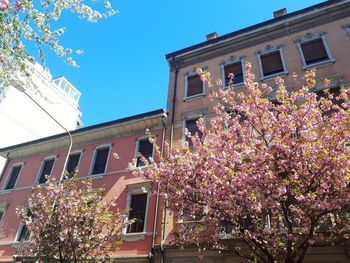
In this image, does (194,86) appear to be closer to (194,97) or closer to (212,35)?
(194,97)

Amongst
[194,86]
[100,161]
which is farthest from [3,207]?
[194,86]

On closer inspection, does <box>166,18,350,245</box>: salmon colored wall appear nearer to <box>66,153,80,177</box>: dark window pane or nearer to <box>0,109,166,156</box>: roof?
<box>0,109,166,156</box>: roof

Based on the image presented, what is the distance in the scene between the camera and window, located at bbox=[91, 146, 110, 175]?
17859 millimetres

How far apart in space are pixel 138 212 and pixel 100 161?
16.1ft

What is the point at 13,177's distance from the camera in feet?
70.1

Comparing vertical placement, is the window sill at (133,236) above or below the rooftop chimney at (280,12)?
below

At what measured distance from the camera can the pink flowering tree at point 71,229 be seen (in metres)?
11.8

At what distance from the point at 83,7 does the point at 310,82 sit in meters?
7.21

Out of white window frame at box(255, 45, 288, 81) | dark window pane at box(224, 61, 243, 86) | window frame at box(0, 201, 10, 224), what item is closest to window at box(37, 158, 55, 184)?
window frame at box(0, 201, 10, 224)

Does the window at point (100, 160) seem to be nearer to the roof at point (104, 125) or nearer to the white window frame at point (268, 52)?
the roof at point (104, 125)

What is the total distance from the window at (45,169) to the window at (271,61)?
48.9 feet

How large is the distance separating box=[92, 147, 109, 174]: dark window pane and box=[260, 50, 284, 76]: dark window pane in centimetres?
1064

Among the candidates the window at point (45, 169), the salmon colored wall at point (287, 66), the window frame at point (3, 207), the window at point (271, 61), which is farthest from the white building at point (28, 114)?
the window at point (271, 61)

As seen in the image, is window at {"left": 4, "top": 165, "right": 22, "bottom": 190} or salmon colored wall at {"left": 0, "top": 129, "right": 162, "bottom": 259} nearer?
salmon colored wall at {"left": 0, "top": 129, "right": 162, "bottom": 259}
